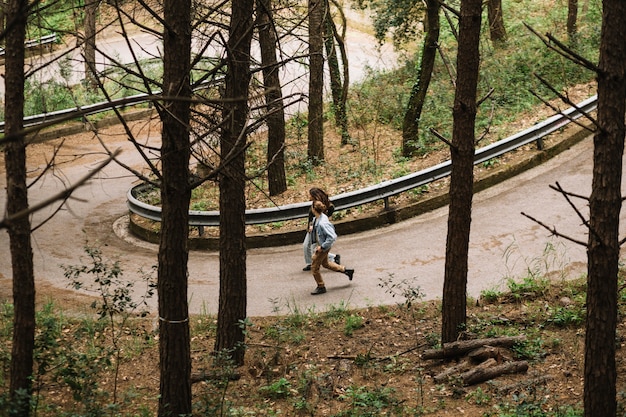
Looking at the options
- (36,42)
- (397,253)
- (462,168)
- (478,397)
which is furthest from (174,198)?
(36,42)

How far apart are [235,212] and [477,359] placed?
3589mm

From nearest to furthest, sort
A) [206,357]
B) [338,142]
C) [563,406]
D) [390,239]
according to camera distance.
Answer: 1. [563,406]
2. [206,357]
3. [390,239]
4. [338,142]

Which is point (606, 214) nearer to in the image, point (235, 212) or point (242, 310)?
point (235, 212)

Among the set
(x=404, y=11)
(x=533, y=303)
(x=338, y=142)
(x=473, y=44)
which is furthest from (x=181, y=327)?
(x=404, y=11)

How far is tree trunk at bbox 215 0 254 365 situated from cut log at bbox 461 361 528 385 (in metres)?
2.79

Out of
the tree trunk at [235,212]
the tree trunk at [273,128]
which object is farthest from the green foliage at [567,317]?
the tree trunk at [273,128]

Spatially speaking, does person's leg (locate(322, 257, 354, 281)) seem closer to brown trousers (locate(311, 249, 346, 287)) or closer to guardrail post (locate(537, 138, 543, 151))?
brown trousers (locate(311, 249, 346, 287))

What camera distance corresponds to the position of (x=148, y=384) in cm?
954

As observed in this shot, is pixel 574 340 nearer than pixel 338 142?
Yes

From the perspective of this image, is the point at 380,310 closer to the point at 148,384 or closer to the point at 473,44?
the point at 148,384

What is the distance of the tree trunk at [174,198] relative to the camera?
6.68 metres

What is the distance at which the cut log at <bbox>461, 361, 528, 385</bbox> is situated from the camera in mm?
8883

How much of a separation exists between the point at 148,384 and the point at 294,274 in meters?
4.76

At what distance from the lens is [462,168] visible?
9086 mm
